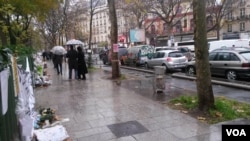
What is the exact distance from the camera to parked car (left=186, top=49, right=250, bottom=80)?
13359 millimetres

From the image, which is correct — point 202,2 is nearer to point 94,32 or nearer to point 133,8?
point 133,8

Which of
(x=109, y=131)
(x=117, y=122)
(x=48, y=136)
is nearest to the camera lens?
(x=48, y=136)

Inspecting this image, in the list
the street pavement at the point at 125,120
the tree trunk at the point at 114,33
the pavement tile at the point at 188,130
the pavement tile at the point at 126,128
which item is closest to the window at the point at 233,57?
the tree trunk at the point at 114,33

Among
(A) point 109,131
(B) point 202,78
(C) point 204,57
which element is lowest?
(A) point 109,131

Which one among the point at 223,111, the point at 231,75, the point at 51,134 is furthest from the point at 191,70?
the point at 51,134

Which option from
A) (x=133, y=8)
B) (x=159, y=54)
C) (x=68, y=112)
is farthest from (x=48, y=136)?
(x=133, y=8)

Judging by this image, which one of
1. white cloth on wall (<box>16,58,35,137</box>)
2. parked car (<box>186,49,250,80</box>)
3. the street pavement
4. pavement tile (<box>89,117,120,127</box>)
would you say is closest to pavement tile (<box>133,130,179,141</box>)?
the street pavement

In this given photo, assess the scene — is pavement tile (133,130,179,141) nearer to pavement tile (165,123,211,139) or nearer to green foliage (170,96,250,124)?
pavement tile (165,123,211,139)

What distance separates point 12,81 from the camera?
4.88 metres

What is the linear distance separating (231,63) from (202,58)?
7.37 meters

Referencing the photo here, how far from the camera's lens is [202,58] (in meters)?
7.33

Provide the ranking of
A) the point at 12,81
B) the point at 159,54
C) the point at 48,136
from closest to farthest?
the point at 12,81 → the point at 48,136 → the point at 159,54

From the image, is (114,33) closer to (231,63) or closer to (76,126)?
(231,63)

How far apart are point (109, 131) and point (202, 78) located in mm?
2707
